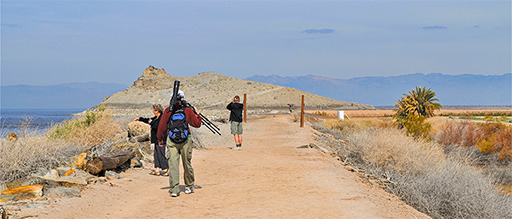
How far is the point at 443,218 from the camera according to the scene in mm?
8391

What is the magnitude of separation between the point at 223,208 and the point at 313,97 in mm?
96498

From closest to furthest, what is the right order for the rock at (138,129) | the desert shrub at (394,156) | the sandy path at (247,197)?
Answer: the sandy path at (247,197) < the desert shrub at (394,156) < the rock at (138,129)

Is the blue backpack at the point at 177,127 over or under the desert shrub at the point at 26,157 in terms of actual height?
over

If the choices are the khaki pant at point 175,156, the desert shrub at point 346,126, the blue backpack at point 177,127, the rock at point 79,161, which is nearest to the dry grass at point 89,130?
the rock at point 79,161

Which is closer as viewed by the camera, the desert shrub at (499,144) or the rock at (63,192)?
the rock at (63,192)

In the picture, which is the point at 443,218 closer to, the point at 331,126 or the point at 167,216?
the point at 167,216

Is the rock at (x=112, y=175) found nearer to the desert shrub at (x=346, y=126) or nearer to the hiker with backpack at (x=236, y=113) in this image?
the hiker with backpack at (x=236, y=113)

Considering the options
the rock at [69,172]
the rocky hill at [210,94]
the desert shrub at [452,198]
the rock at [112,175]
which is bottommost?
the desert shrub at [452,198]

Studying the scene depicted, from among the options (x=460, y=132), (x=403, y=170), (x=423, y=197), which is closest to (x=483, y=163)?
(x=460, y=132)

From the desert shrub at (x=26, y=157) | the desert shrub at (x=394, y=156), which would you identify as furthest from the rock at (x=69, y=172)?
the desert shrub at (x=394, y=156)

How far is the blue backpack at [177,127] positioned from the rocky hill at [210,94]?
76763mm

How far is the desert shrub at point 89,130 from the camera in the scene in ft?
52.0

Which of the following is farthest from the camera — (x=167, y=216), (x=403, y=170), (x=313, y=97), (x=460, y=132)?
(x=313, y=97)

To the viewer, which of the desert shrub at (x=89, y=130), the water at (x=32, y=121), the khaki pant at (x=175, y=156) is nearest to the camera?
the khaki pant at (x=175, y=156)
